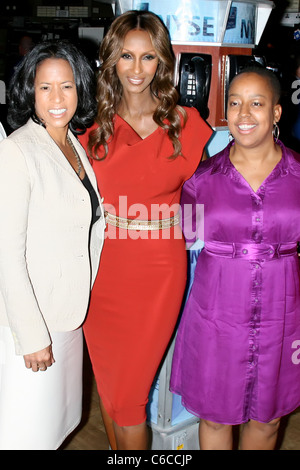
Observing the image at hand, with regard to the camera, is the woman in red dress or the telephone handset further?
the telephone handset

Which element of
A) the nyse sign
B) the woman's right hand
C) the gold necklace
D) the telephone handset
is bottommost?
the woman's right hand

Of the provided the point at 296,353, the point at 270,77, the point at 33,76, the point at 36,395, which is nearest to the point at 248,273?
the point at 296,353

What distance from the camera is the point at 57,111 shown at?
179cm

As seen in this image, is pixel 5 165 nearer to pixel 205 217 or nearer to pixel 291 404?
pixel 205 217

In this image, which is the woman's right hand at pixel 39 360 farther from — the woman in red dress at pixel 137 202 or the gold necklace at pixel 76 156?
the gold necklace at pixel 76 156

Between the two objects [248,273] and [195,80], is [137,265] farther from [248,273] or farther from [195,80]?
[195,80]

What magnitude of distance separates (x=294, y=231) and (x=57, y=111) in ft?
2.97

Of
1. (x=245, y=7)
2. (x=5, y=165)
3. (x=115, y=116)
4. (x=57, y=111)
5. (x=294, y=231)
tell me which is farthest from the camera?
(x=245, y=7)

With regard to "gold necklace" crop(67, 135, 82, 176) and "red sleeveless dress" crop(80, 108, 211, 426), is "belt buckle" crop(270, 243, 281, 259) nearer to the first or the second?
"red sleeveless dress" crop(80, 108, 211, 426)

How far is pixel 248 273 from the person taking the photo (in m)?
1.94

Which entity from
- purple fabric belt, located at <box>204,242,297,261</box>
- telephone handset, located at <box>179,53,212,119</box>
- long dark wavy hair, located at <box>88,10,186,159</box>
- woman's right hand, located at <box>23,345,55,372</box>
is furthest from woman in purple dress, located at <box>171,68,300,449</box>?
woman's right hand, located at <box>23,345,55,372</box>

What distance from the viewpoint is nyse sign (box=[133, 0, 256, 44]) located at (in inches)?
87.6

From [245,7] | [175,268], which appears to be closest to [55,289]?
[175,268]

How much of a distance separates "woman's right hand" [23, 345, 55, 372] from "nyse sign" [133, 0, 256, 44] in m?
1.34
